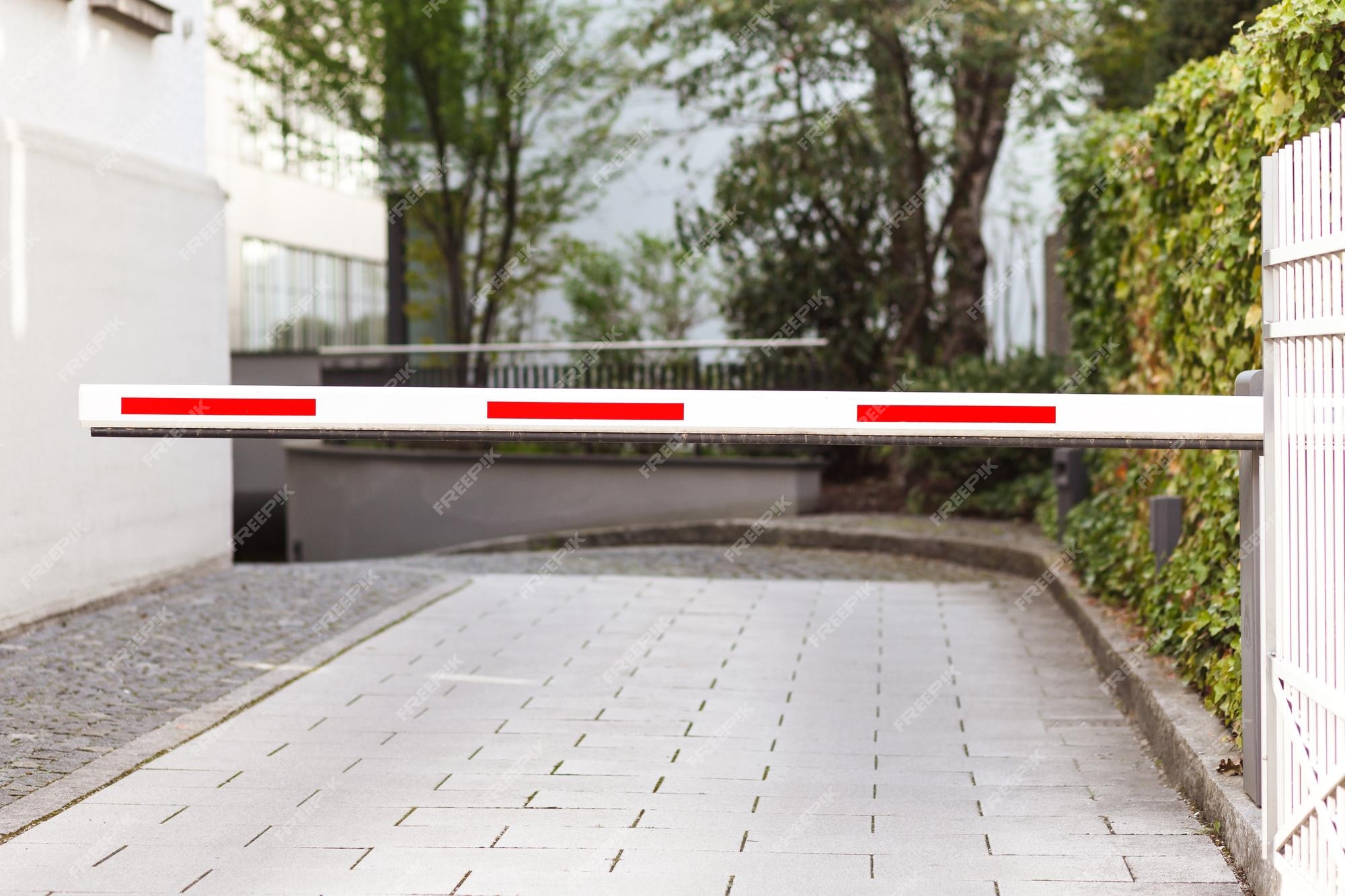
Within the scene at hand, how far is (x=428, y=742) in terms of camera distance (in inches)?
259

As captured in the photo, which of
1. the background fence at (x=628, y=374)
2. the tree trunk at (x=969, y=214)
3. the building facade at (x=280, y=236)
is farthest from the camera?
the building facade at (x=280, y=236)

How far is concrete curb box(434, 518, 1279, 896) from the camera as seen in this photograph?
4965mm

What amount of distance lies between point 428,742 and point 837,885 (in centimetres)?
239

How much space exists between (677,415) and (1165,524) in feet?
Answer: 11.5

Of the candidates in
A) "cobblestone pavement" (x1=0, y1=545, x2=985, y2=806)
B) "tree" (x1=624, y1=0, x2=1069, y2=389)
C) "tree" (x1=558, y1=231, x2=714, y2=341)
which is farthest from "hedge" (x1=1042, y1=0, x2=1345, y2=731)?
"tree" (x1=558, y1=231, x2=714, y2=341)

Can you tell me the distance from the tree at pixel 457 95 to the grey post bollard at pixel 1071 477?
32.9ft

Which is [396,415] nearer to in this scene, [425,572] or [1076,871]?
[1076,871]

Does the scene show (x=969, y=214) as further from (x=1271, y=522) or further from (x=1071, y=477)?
(x=1271, y=522)

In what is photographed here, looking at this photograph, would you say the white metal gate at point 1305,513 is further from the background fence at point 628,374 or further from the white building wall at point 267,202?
the white building wall at point 267,202

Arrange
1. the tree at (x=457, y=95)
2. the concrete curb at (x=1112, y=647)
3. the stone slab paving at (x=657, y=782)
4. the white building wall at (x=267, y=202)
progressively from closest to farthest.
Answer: the stone slab paving at (x=657, y=782) → the concrete curb at (x=1112, y=647) → the tree at (x=457, y=95) → the white building wall at (x=267, y=202)

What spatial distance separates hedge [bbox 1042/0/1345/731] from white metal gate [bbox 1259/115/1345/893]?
1.01m

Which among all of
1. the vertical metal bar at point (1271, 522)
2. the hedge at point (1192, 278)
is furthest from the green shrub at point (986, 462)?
the vertical metal bar at point (1271, 522)

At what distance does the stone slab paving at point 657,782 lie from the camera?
4820 millimetres

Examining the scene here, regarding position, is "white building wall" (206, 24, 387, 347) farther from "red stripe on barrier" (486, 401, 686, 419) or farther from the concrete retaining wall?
"red stripe on barrier" (486, 401, 686, 419)
